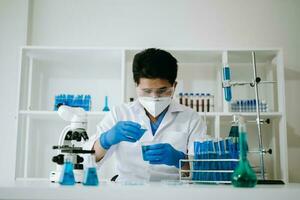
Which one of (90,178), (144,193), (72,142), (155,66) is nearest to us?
(144,193)

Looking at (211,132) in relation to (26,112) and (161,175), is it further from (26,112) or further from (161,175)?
(26,112)

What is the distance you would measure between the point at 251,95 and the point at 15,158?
194cm

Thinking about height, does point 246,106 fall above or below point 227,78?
below

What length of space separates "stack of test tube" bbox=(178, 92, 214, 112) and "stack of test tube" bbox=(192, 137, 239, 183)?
1369 mm

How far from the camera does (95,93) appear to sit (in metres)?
2.97

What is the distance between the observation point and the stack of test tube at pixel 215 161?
1.18m

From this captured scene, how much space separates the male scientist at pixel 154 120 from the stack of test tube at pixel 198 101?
670 mm

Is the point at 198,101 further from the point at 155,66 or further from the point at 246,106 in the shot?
the point at 155,66

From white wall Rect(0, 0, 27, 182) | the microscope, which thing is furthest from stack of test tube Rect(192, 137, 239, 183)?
white wall Rect(0, 0, 27, 182)

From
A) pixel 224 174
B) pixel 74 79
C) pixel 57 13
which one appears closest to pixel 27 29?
pixel 57 13

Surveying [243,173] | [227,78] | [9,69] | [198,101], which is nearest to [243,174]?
[243,173]

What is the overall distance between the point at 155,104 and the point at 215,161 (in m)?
0.69

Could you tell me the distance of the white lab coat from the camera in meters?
1.85

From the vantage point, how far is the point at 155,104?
1.84 m
